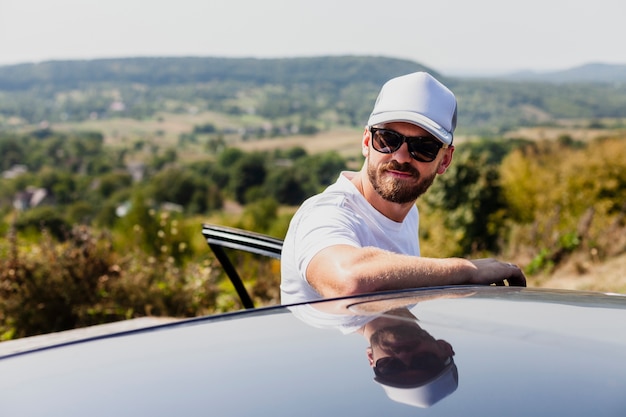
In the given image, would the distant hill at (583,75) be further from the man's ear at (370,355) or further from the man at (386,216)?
the man's ear at (370,355)

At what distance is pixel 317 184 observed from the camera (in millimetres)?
53781

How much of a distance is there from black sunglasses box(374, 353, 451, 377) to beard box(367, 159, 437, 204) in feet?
3.30

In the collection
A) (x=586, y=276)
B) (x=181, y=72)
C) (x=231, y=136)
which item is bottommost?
(x=231, y=136)

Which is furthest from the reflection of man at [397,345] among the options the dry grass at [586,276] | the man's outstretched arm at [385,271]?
the dry grass at [586,276]

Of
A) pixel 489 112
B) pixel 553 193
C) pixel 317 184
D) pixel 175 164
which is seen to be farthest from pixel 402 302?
pixel 489 112

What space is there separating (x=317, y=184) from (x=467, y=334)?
5260cm

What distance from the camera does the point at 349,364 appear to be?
109cm

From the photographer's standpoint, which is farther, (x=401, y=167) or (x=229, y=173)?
(x=229, y=173)

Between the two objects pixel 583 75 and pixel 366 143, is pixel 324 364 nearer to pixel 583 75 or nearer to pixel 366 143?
pixel 366 143

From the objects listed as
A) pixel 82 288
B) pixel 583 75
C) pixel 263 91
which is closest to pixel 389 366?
pixel 82 288

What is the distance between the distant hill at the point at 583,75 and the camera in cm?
10536

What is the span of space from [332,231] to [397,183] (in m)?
0.33

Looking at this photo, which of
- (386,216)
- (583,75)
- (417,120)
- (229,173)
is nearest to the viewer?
(417,120)

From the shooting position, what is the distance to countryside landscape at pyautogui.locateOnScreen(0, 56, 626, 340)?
15.9ft
